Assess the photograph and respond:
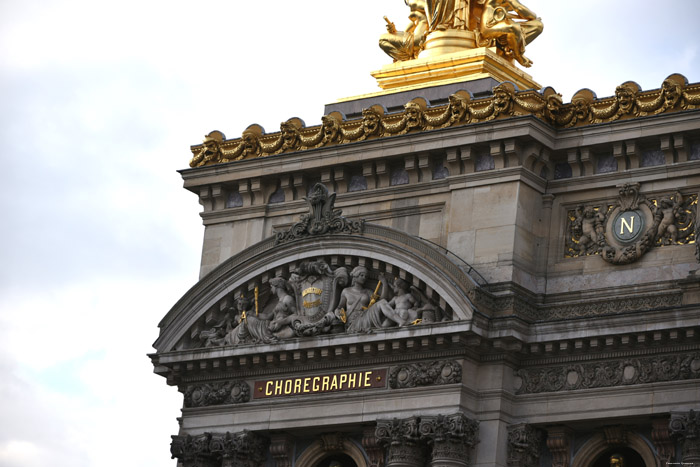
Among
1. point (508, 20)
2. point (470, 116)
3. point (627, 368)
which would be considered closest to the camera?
point (627, 368)

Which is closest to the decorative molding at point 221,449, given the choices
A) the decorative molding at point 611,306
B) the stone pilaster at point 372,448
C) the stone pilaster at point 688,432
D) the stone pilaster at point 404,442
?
the stone pilaster at point 372,448

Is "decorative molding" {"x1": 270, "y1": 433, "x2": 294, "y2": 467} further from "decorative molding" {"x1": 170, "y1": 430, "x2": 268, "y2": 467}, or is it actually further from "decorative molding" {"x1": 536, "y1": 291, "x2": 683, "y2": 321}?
"decorative molding" {"x1": 536, "y1": 291, "x2": 683, "y2": 321}

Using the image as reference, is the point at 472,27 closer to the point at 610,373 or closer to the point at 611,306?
the point at 611,306

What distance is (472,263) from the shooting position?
40938 mm

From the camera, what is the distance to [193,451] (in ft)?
140

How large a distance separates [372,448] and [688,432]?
6416 millimetres

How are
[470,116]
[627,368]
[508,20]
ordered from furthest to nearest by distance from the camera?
[508,20]
[470,116]
[627,368]

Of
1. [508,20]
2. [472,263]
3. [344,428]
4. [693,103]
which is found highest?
[508,20]

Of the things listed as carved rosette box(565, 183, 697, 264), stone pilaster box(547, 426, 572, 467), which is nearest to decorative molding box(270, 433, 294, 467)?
stone pilaster box(547, 426, 572, 467)

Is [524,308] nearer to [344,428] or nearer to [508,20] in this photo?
[344,428]

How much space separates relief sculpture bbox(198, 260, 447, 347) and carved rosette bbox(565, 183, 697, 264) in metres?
3.10

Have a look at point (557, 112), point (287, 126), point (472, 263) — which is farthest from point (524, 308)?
point (287, 126)

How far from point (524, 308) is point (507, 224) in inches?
68.8

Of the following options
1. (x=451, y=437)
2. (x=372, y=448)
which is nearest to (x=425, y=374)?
(x=451, y=437)
